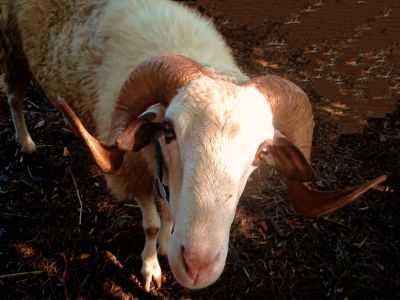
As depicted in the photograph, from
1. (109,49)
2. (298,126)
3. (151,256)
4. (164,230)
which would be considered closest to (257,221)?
(164,230)

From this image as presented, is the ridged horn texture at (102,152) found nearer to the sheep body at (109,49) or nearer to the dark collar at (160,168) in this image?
the dark collar at (160,168)

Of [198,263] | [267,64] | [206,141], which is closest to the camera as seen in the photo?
[198,263]

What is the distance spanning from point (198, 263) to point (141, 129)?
89 centimetres

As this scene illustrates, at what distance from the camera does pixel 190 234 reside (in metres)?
1.76

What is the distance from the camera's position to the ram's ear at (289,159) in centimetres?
230

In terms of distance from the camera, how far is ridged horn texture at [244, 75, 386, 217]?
6.95 ft

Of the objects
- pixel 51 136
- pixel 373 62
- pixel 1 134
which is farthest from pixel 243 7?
pixel 1 134

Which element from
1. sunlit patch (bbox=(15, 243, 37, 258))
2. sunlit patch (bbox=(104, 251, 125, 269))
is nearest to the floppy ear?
sunlit patch (bbox=(104, 251, 125, 269))

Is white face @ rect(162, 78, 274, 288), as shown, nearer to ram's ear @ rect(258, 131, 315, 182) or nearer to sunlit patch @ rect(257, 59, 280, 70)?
ram's ear @ rect(258, 131, 315, 182)

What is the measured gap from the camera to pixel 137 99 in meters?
2.30

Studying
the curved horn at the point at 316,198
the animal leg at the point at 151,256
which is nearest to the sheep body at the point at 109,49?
the animal leg at the point at 151,256

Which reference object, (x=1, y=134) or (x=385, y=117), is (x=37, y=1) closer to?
(x=1, y=134)

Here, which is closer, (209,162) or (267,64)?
(209,162)

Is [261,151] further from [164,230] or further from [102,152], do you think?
[164,230]
